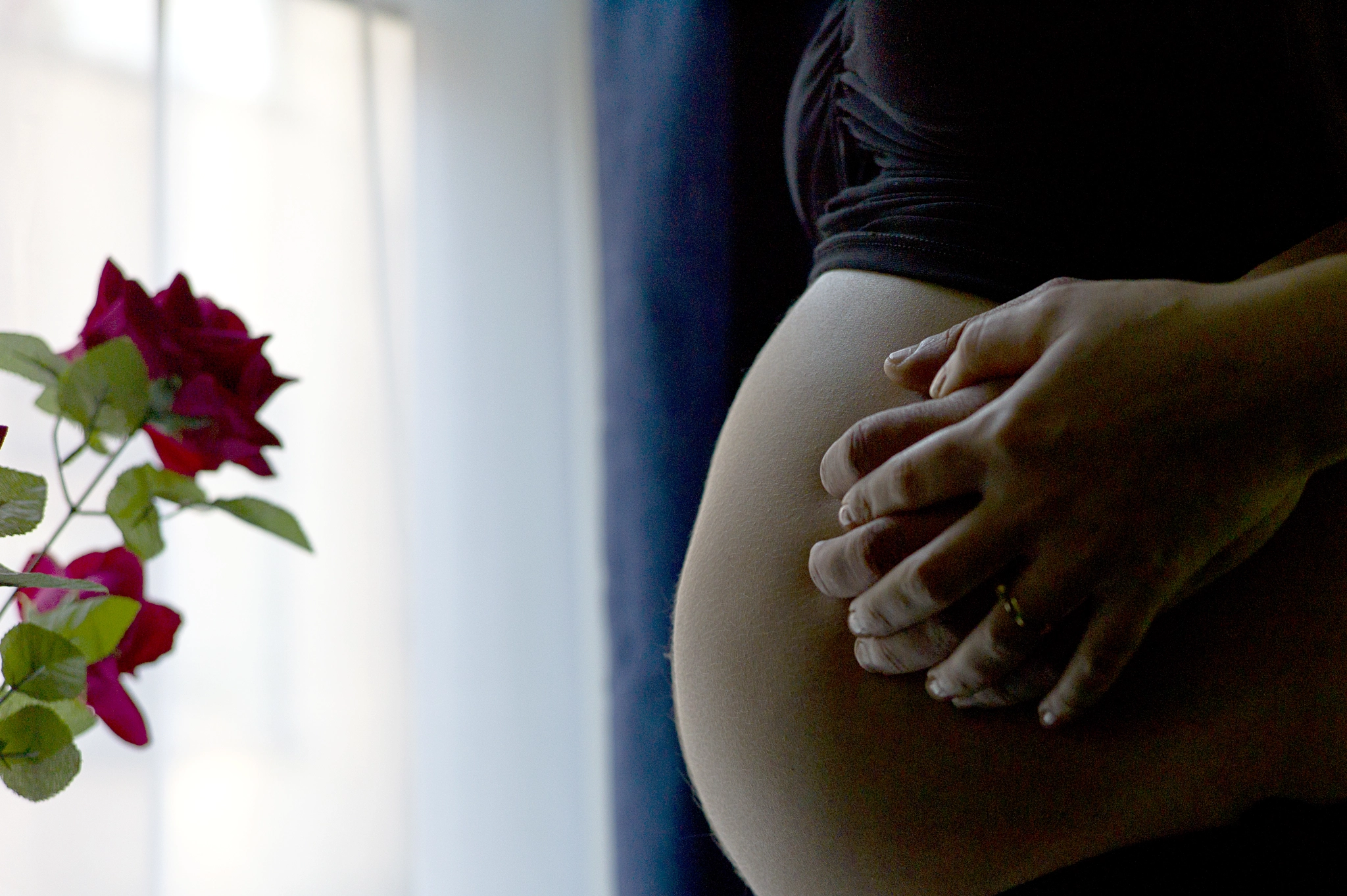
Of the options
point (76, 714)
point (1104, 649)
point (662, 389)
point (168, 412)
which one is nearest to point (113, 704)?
point (76, 714)

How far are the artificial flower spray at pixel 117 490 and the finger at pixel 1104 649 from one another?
44 cm

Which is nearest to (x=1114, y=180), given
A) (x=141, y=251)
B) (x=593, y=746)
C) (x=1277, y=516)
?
(x=1277, y=516)

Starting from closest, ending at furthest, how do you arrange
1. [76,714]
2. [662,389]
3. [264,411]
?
[76,714]
[264,411]
[662,389]

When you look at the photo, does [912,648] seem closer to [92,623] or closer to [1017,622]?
[1017,622]

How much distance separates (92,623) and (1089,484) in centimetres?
51

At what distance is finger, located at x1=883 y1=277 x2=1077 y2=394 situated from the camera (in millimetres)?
479

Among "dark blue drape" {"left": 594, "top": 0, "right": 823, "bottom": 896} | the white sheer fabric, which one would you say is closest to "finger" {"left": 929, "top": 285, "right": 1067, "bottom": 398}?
"dark blue drape" {"left": 594, "top": 0, "right": 823, "bottom": 896}

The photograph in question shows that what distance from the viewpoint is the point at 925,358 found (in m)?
0.49

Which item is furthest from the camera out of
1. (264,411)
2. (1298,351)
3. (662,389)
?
(662,389)

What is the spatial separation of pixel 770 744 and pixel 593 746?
1.22 metres

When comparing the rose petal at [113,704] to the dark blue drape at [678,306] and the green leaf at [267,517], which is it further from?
the dark blue drape at [678,306]

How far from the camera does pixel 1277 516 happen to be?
0.43 meters

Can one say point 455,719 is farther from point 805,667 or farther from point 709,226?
point 805,667

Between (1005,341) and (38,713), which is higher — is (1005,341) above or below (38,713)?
above
